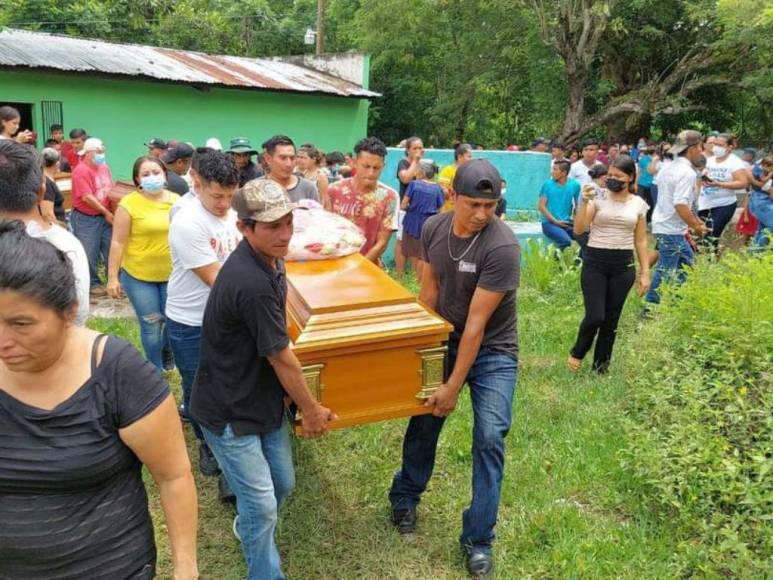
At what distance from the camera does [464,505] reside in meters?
3.08

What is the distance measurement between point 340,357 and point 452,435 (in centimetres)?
151

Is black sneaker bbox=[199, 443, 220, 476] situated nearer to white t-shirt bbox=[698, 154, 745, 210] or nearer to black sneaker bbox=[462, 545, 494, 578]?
black sneaker bbox=[462, 545, 494, 578]

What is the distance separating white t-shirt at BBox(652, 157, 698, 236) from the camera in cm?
530

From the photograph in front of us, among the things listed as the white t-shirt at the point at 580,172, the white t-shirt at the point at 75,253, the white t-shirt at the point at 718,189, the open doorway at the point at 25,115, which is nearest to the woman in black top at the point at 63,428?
the white t-shirt at the point at 75,253

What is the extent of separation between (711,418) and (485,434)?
1343 mm

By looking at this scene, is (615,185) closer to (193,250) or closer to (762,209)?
(193,250)

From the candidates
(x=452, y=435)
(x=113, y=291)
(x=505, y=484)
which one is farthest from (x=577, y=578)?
(x=113, y=291)

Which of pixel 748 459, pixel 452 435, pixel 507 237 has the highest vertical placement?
pixel 507 237

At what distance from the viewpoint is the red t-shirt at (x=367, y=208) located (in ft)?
13.8

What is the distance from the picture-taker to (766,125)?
723 inches

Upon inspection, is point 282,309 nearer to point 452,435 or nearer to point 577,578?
point 577,578

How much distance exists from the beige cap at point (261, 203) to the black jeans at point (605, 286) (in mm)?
2866

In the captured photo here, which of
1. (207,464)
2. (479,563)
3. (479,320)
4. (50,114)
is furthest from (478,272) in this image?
(50,114)

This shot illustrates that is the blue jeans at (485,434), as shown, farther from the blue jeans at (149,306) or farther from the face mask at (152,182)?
the face mask at (152,182)
